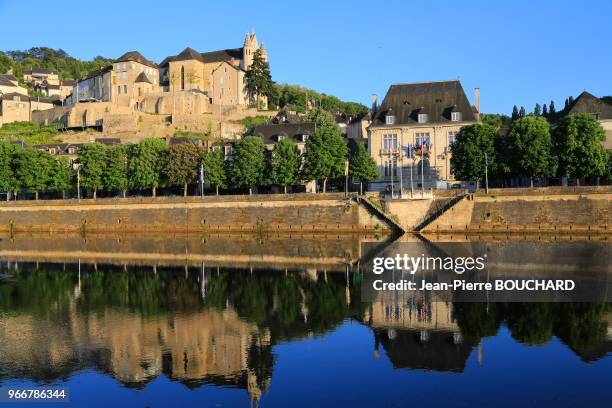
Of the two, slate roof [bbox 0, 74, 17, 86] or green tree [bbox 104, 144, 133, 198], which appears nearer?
green tree [bbox 104, 144, 133, 198]

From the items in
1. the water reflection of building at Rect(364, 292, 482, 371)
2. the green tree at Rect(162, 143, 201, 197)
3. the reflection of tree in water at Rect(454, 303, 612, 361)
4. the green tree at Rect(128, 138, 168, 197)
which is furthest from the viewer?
the green tree at Rect(128, 138, 168, 197)

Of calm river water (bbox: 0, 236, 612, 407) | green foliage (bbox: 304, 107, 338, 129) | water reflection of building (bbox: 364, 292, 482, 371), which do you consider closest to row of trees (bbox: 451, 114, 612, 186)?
calm river water (bbox: 0, 236, 612, 407)

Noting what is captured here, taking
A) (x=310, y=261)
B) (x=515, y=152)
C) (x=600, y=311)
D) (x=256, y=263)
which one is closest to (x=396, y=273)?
(x=310, y=261)

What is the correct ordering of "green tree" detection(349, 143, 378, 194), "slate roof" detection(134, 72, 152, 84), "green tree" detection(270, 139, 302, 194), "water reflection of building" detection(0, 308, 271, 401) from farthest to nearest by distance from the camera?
"slate roof" detection(134, 72, 152, 84)
"green tree" detection(270, 139, 302, 194)
"green tree" detection(349, 143, 378, 194)
"water reflection of building" detection(0, 308, 271, 401)

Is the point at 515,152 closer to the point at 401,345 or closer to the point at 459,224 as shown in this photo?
the point at 459,224

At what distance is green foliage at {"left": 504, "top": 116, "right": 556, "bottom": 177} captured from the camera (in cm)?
5800

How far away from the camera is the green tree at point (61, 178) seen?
255 ft

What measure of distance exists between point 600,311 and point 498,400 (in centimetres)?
1167

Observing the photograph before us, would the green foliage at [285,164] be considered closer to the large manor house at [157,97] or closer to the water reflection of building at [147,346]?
the large manor house at [157,97]

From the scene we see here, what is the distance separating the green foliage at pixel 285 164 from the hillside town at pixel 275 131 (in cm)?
13

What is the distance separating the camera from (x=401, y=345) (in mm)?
22328

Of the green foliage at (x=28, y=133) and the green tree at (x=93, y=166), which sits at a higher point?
the green foliage at (x=28, y=133)

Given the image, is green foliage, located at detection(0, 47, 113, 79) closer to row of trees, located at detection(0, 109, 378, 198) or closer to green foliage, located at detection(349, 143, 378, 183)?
row of trees, located at detection(0, 109, 378, 198)

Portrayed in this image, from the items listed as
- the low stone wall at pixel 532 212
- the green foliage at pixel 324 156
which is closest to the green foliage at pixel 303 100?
the green foliage at pixel 324 156
